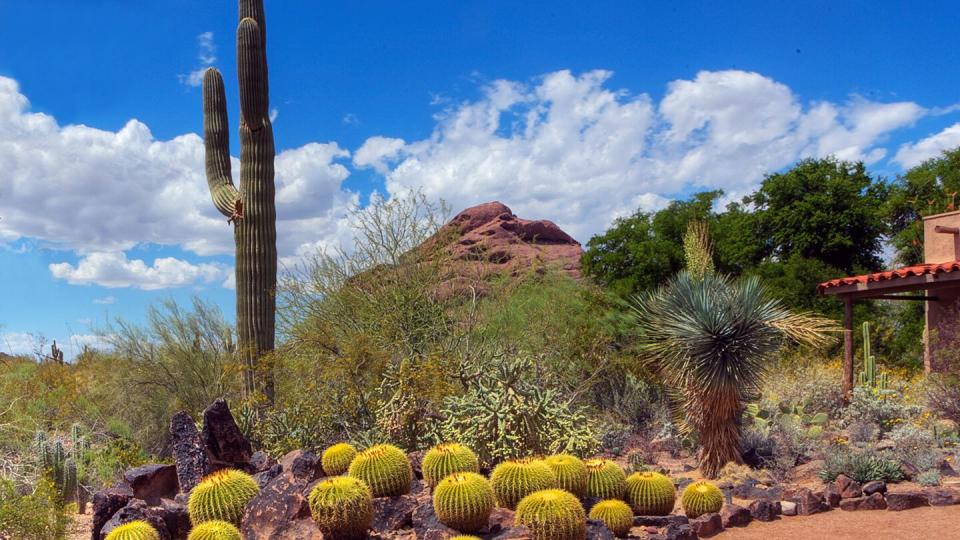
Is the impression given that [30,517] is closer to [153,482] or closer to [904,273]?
[153,482]

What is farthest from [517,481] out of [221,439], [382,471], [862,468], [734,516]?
[862,468]

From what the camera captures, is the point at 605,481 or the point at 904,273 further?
the point at 904,273

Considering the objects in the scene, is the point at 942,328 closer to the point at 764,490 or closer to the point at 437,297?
the point at 764,490

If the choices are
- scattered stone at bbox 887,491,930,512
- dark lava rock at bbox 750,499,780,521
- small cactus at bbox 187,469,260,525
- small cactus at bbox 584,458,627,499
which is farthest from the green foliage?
small cactus at bbox 187,469,260,525

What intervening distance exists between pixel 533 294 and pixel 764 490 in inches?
312

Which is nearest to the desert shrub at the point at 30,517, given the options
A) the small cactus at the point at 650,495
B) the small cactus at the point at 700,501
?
the small cactus at the point at 650,495

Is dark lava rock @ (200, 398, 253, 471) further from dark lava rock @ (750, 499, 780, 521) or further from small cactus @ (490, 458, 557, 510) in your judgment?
dark lava rock @ (750, 499, 780, 521)

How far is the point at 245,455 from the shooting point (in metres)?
8.11

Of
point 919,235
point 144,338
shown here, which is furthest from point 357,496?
point 919,235

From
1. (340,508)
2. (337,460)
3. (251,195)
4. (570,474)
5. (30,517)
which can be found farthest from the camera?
(251,195)

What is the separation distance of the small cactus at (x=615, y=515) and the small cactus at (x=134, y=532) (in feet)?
11.8

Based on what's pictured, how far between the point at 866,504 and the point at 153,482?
7.36m

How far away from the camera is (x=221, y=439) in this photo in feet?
25.9

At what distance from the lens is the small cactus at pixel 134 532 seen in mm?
6152
